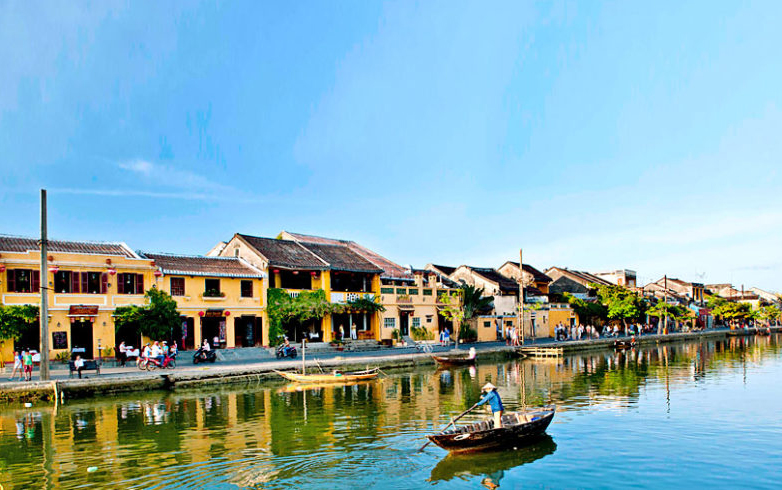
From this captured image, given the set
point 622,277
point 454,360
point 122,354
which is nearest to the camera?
point 122,354

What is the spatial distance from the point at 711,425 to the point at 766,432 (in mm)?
1392

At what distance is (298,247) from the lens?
4453 cm

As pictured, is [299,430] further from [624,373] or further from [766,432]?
[624,373]

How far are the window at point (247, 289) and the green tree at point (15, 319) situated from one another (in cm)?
1148

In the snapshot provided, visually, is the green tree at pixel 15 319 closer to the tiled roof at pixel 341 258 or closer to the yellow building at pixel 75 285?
the yellow building at pixel 75 285

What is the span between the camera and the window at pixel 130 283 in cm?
3278

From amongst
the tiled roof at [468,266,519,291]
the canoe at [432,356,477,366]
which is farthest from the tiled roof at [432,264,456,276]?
the canoe at [432,356,477,366]

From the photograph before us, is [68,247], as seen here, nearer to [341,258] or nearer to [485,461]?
[341,258]

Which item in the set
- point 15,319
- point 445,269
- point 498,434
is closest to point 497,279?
point 445,269

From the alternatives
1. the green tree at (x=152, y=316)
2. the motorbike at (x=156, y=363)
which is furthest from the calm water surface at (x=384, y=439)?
the green tree at (x=152, y=316)

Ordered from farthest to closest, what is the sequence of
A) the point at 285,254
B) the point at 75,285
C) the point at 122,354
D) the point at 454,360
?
the point at 285,254, the point at 454,360, the point at 75,285, the point at 122,354

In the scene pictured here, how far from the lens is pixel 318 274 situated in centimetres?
4212

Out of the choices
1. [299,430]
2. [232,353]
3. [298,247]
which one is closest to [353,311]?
[298,247]

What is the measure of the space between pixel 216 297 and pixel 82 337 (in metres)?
7.44
